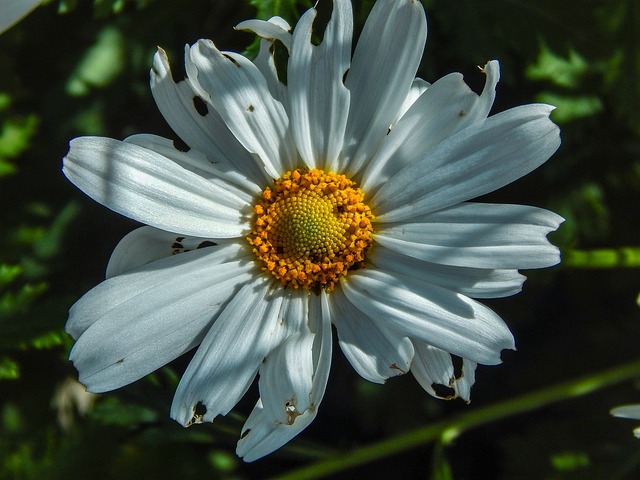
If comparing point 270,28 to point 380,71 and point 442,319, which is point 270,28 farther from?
point 442,319

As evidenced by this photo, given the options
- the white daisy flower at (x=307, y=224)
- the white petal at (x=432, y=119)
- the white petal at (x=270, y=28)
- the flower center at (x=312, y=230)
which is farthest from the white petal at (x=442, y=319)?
the white petal at (x=270, y=28)

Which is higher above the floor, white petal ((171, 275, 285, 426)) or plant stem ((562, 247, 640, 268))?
plant stem ((562, 247, 640, 268))

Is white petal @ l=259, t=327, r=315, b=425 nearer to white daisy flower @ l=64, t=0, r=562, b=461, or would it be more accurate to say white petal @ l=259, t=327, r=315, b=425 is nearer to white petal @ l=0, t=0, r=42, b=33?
white daisy flower @ l=64, t=0, r=562, b=461

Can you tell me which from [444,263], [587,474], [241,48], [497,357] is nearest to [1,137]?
[241,48]

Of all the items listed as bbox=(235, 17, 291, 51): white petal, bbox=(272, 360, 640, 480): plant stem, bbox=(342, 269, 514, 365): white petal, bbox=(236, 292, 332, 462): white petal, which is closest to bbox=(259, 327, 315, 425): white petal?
bbox=(236, 292, 332, 462): white petal

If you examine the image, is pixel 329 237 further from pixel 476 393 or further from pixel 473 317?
pixel 476 393

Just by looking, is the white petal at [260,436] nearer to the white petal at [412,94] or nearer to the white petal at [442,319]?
the white petal at [442,319]

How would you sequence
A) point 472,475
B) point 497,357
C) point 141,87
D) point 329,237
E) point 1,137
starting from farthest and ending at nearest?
1. point 472,475
2. point 141,87
3. point 1,137
4. point 329,237
5. point 497,357
